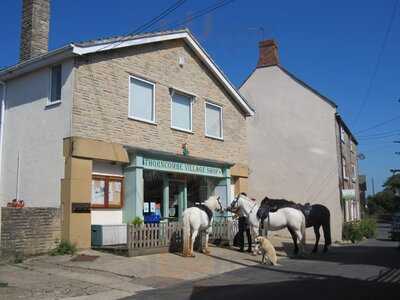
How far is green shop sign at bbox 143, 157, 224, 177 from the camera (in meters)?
18.3

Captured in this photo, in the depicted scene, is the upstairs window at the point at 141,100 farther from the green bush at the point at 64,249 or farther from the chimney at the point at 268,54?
the chimney at the point at 268,54

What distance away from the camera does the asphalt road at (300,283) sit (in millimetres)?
Result: 9648

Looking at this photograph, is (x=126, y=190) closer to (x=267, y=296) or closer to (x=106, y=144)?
(x=106, y=144)

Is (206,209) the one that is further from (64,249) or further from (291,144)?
(291,144)

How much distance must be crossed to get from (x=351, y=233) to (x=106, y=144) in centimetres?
1921

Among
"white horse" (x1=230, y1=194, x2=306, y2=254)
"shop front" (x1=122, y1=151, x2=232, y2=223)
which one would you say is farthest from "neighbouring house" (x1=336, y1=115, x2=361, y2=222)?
"white horse" (x1=230, y1=194, x2=306, y2=254)

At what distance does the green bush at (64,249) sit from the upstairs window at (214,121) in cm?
899

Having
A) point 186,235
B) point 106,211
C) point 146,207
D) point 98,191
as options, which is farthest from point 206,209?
point 98,191

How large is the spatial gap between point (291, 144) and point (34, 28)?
1855 centimetres

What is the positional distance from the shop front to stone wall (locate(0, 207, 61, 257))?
306cm

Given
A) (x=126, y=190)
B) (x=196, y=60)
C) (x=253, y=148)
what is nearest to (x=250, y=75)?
(x=253, y=148)

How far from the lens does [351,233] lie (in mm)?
30359

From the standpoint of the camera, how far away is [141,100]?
1864cm

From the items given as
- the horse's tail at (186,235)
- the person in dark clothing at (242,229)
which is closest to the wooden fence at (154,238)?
the horse's tail at (186,235)
